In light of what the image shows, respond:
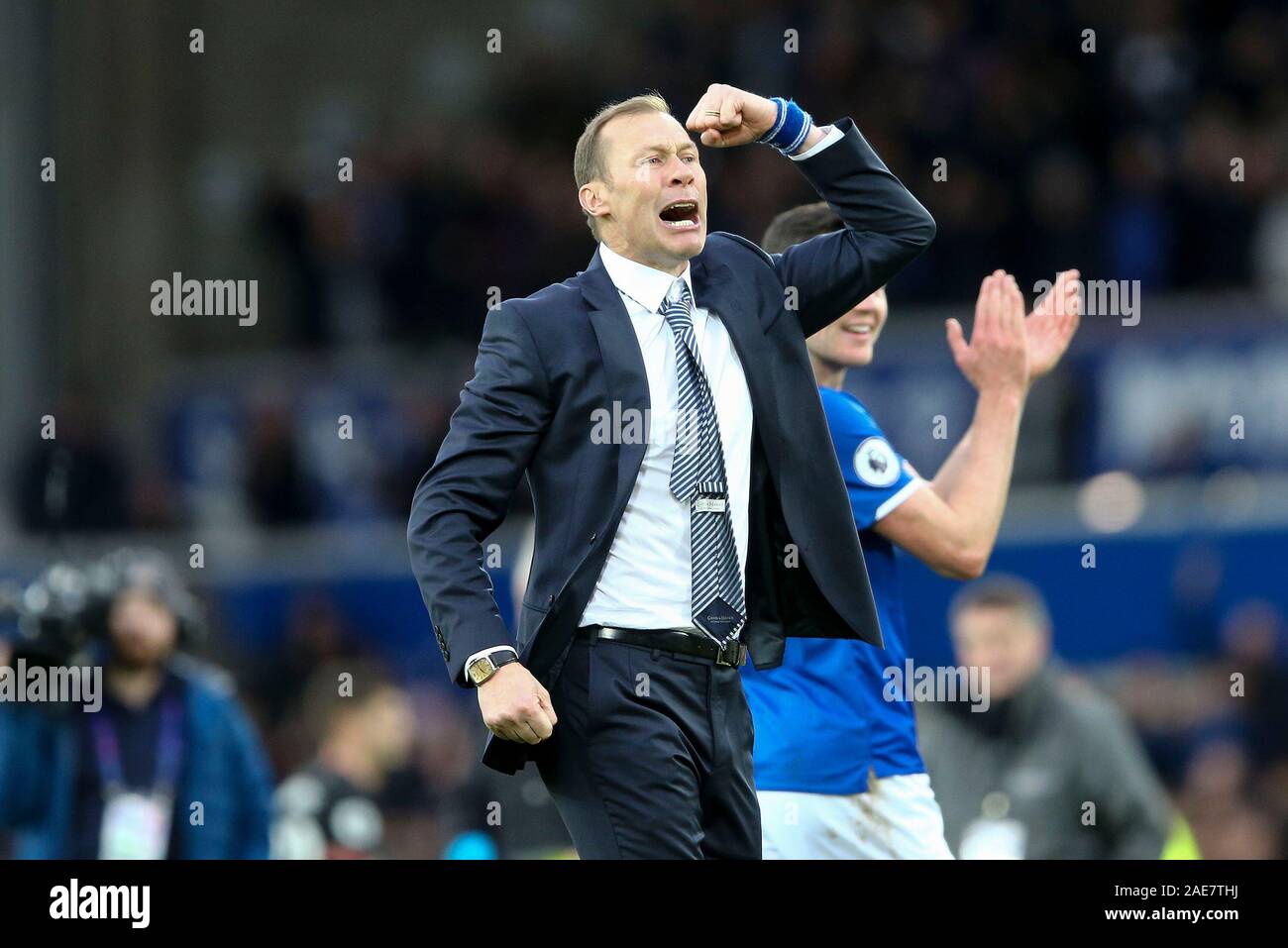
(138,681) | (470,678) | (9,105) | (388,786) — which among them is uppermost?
(9,105)

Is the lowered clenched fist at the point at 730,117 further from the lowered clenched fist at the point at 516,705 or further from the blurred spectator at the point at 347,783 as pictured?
the blurred spectator at the point at 347,783

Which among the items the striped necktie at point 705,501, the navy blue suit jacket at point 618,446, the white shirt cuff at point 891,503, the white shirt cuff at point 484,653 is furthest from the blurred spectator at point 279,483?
the white shirt cuff at point 484,653

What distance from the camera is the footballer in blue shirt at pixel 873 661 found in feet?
17.4

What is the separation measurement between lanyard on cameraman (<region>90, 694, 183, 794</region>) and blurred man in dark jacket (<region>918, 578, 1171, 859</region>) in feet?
8.69

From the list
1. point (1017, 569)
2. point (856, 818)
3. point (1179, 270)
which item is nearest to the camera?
point (856, 818)

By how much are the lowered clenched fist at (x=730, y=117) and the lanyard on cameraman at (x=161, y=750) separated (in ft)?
12.2

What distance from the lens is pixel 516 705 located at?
163 inches

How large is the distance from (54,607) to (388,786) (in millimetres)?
2213

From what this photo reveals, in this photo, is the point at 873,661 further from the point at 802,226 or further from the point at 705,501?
the point at 802,226

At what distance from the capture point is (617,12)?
16.8m

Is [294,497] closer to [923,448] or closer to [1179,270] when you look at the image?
[923,448]

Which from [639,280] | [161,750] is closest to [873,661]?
[639,280]
